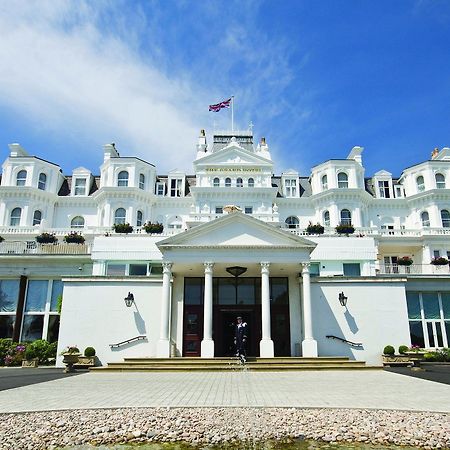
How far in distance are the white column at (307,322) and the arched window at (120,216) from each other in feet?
72.6

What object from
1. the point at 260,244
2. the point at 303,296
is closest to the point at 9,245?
the point at 260,244

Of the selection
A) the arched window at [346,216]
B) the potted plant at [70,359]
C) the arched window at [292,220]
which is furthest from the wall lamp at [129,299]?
the arched window at [346,216]

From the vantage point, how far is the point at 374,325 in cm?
2081

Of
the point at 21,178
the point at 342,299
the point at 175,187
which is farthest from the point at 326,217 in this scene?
the point at 21,178

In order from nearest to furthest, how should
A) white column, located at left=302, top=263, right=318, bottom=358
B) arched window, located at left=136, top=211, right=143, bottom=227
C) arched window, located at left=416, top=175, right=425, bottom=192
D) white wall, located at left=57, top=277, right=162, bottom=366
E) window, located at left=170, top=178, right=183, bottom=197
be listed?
1. white column, located at left=302, top=263, right=318, bottom=358
2. white wall, located at left=57, top=277, right=162, bottom=366
3. arched window, located at left=136, top=211, right=143, bottom=227
4. arched window, located at left=416, top=175, right=425, bottom=192
5. window, located at left=170, top=178, right=183, bottom=197

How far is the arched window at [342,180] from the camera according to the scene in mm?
39531

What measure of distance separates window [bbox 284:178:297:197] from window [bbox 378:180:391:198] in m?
8.73

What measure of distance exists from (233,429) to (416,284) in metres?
19.5

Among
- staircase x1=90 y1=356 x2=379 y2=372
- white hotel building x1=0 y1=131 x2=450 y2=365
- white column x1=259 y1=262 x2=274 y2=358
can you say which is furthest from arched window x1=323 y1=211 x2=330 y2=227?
staircase x1=90 y1=356 x2=379 y2=372

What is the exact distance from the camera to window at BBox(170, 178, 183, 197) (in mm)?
41312

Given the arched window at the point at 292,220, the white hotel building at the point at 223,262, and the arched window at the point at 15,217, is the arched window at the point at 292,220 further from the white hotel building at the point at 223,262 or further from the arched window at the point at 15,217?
the arched window at the point at 15,217

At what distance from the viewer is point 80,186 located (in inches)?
1623

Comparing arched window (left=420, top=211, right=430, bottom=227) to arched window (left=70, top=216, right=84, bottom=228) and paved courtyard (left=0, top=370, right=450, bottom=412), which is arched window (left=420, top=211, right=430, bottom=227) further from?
arched window (left=70, top=216, right=84, bottom=228)

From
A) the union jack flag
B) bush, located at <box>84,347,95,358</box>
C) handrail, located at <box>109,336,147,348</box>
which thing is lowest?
bush, located at <box>84,347,95,358</box>
